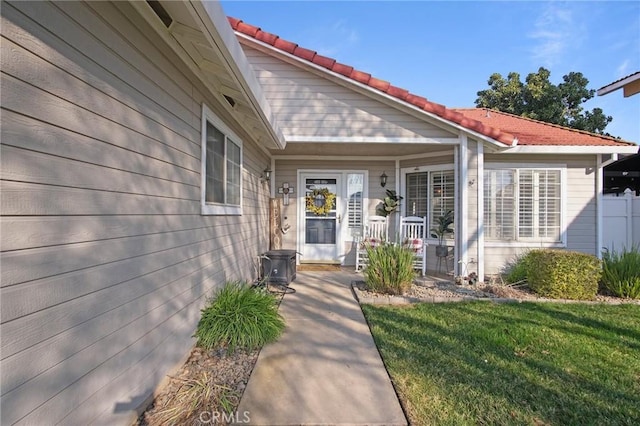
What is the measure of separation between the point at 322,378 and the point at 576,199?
21.6 feet

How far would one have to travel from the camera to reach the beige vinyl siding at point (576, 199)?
6.38 meters

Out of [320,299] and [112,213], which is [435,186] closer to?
[320,299]

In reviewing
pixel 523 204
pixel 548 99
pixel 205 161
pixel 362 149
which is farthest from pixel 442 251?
pixel 548 99

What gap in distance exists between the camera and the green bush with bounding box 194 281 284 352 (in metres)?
3.03

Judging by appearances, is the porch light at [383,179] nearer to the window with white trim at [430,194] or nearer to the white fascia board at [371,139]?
the window with white trim at [430,194]

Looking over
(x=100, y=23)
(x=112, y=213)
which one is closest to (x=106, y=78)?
(x=100, y=23)

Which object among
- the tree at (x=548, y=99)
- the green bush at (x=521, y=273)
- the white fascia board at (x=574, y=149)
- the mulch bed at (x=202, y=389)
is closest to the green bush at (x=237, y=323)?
the mulch bed at (x=202, y=389)

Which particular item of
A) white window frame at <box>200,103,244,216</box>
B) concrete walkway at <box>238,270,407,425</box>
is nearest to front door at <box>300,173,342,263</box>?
white window frame at <box>200,103,244,216</box>

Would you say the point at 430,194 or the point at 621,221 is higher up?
the point at 430,194

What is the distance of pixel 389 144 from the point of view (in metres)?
6.05

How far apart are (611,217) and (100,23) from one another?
9.98 m

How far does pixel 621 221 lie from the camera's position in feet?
24.6

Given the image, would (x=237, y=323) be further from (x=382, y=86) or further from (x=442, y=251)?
(x=442, y=251)

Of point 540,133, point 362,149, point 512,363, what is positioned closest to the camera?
point 512,363
